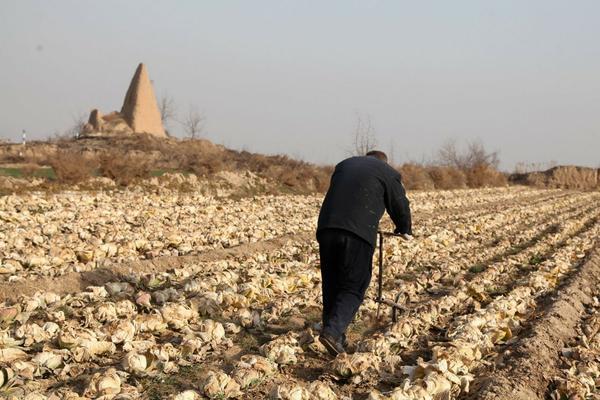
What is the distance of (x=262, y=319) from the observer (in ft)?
18.4

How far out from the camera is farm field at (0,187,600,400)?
3965mm

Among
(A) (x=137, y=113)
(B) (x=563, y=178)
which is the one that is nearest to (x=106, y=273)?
(A) (x=137, y=113)

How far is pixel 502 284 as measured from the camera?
7.63 metres

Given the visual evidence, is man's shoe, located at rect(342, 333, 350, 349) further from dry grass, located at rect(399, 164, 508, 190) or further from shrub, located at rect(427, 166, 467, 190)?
shrub, located at rect(427, 166, 467, 190)

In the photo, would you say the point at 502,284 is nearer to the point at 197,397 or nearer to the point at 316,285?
the point at 316,285

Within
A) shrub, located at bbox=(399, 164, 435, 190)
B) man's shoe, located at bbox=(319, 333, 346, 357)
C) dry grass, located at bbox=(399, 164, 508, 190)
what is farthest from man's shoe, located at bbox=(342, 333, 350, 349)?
shrub, located at bbox=(399, 164, 435, 190)

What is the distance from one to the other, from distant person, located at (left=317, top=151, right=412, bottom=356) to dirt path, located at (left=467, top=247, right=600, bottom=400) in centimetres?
109

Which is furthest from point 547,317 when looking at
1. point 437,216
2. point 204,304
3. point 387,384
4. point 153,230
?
point 437,216

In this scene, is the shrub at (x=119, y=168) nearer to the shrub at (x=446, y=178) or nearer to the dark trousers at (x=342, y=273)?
the dark trousers at (x=342, y=273)

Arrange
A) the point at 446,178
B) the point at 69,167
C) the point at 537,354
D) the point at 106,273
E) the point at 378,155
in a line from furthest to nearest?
the point at 446,178, the point at 69,167, the point at 106,273, the point at 378,155, the point at 537,354

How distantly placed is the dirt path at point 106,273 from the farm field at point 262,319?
25 millimetres

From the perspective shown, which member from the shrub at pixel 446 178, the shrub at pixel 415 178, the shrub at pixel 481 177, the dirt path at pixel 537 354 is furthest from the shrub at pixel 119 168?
the shrub at pixel 481 177

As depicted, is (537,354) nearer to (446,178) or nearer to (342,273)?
(342,273)

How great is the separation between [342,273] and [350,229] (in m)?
0.37
